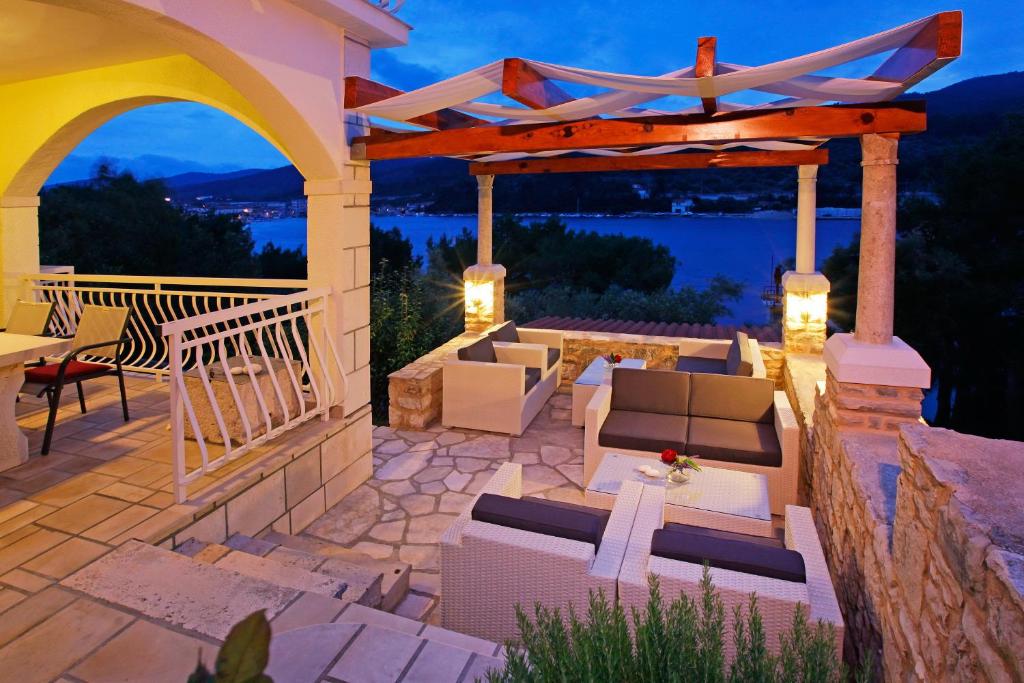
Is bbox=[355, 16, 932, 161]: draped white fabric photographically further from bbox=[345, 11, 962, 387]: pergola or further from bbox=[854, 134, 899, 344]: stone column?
bbox=[854, 134, 899, 344]: stone column

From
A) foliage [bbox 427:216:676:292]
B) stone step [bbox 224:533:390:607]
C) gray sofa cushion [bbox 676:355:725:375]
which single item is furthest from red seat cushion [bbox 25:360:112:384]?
foliage [bbox 427:216:676:292]

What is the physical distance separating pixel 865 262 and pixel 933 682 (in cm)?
258

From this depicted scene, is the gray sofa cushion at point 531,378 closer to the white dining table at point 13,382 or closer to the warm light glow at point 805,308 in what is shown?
the warm light glow at point 805,308

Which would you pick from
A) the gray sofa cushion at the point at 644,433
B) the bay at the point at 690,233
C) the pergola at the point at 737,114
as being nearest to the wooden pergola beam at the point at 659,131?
the pergola at the point at 737,114

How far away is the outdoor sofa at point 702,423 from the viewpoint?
425cm

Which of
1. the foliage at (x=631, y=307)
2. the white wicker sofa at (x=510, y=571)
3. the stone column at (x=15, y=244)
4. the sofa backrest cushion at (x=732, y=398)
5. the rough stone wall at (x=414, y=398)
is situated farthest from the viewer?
the foliage at (x=631, y=307)

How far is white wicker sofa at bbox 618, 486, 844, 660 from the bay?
15.0 meters

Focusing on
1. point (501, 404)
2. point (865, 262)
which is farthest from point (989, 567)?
point (501, 404)

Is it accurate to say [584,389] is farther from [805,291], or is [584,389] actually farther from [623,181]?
[623,181]

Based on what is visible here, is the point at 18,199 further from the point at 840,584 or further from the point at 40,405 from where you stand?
the point at 840,584

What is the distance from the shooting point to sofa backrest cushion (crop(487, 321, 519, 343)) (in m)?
7.03

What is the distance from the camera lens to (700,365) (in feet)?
22.3

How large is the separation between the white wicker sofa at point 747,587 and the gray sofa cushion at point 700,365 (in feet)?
13.4

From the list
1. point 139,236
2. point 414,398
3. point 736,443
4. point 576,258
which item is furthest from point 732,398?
point 139,236
